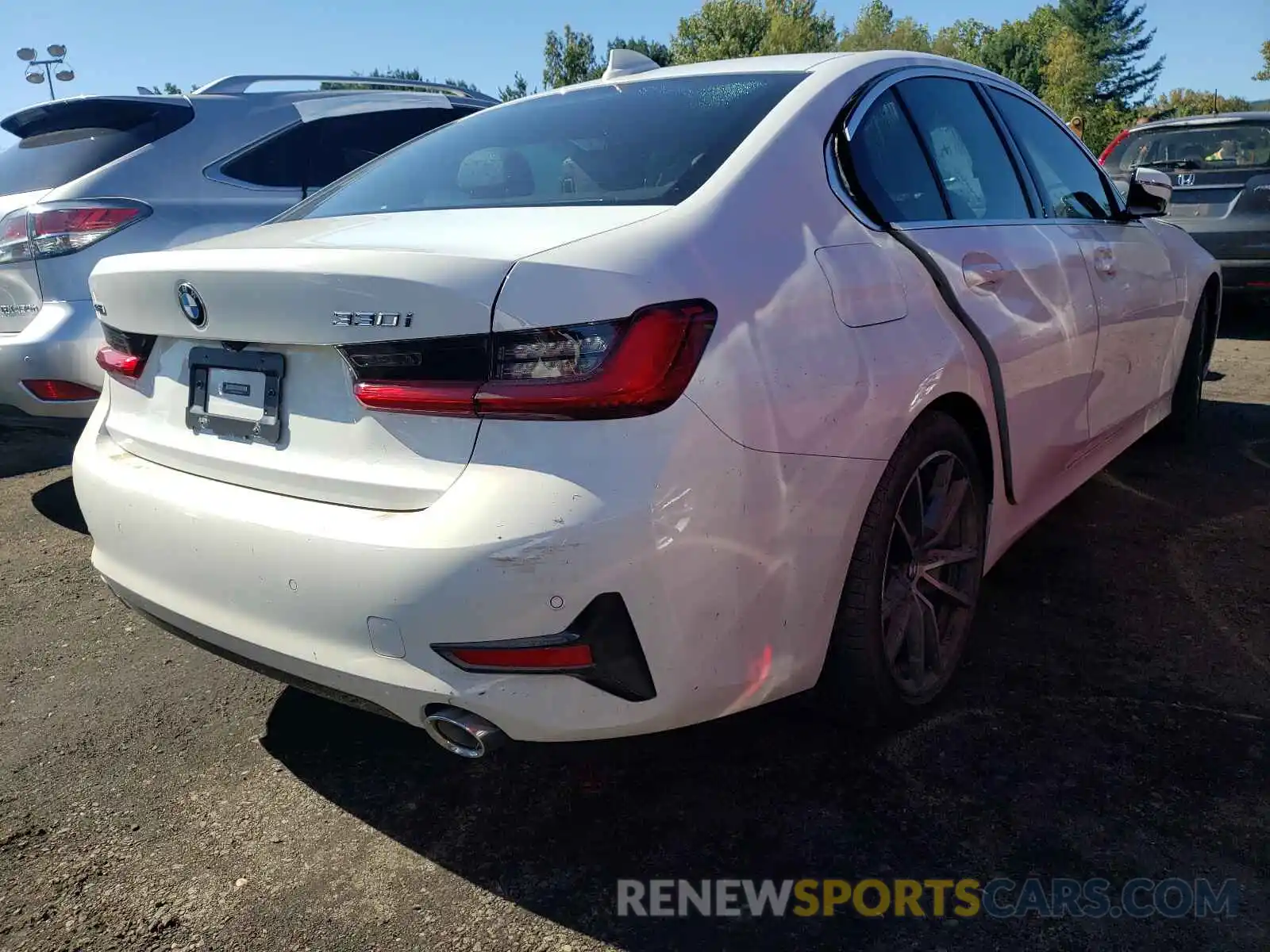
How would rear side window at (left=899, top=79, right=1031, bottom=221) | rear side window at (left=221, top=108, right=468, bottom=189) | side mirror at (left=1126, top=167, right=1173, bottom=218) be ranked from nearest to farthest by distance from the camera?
rear side window at (left=899, top=79, right=1031, bottom=221) < side mirror at (left=1126, top=167, right=1173, bottom=218) < rear side window at (left=221, top=108, right=468, bottom=189)

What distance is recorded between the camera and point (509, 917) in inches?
72.6

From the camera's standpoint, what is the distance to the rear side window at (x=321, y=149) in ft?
15.0

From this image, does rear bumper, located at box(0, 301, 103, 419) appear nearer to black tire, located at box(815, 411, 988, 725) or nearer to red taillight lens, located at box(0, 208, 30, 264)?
red taillight lens, located at box(0, 208, 30, 264)

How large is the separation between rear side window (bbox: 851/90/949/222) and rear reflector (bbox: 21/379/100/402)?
3001mm

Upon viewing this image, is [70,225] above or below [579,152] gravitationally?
below

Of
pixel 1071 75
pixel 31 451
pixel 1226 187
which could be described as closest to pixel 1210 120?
pixel 1226 187

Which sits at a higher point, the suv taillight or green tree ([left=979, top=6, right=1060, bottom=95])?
green tree ([left=979, top=6, right=1060, bottom=95])

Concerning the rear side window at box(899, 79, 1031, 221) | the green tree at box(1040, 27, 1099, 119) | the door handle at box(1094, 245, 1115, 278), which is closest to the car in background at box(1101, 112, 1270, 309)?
the door handle at box(1094, 245, 1115, 278)

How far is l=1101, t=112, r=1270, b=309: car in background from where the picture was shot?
24.6ft

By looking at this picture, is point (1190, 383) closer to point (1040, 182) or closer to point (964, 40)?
point (1040, 182)

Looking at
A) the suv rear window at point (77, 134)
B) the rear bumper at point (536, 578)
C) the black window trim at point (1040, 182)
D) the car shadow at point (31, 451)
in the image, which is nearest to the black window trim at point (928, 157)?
the black window trim at point (1040, 182)

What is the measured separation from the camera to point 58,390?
387 cm

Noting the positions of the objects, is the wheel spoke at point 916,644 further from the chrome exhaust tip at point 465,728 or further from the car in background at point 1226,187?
the car in background at point 1226,187

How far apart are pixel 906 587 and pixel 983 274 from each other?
797 millimetres
